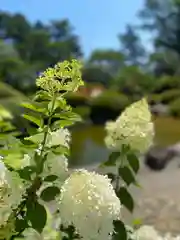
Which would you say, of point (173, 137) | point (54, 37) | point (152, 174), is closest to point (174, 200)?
point (152, 174)

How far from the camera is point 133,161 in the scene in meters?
1.33

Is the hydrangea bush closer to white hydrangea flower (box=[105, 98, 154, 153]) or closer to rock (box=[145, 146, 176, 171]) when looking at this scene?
white hydrangea flower (box=[105, 98, 154, 153])

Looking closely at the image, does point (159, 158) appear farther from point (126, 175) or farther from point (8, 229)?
point (8, 229)

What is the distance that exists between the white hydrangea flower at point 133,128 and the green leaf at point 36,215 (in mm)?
358

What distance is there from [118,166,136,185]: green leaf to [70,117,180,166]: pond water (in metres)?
6.24

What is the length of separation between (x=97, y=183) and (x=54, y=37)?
47345mm

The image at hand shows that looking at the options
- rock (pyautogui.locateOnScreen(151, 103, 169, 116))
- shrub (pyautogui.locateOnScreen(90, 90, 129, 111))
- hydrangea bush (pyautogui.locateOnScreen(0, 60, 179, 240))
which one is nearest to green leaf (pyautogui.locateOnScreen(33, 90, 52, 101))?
hydrangea bush (pyautogui.locateOnScreen(0, 60, 179, 240))

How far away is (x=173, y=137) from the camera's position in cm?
1477

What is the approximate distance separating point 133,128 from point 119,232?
0.26 m

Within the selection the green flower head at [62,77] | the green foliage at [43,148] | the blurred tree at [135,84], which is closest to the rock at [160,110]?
the blurred tree at [135,84]

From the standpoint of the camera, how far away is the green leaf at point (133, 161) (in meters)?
1.33

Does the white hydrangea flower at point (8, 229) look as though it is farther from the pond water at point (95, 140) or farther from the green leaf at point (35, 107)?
the pond water at point (95, 140)

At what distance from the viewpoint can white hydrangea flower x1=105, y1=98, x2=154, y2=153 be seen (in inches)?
50.8

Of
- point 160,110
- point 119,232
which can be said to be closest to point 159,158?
point 119,232
